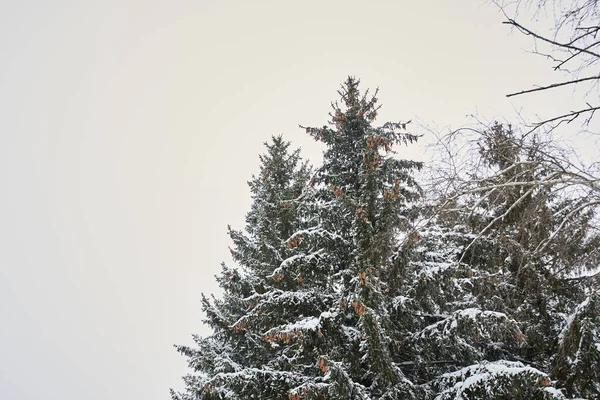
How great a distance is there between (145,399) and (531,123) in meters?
211

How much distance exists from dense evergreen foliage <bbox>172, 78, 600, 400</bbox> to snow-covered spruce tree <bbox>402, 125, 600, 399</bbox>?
26 millimetres

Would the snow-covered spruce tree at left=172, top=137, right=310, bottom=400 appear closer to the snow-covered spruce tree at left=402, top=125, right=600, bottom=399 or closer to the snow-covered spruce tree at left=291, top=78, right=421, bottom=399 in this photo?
the snow-covered spruce tree at left=291, top=78, right=421, bottom=399

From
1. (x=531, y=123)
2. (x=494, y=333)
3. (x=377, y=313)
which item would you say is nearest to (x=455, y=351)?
(x=494, y=333)

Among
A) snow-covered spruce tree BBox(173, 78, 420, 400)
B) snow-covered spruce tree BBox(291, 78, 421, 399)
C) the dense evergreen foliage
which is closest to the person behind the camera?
the dense evergreen foliage

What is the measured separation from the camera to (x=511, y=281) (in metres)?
7.04

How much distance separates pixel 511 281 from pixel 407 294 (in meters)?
1.84

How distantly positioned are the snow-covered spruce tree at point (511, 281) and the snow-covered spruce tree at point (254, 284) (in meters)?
3.23

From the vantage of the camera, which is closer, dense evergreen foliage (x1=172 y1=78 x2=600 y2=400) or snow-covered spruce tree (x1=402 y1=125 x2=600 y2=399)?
snow-covered spruce tree (x1=402 y1=125 x2=600 y2=399)

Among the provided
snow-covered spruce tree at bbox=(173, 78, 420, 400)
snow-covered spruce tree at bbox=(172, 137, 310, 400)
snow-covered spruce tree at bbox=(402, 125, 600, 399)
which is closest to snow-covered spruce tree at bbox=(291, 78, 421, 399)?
snow-covered spruce tree at bbox=(173, 78, 420, 400)

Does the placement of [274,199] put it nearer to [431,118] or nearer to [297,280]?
[297,280]

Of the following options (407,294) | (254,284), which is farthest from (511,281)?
(254,284)

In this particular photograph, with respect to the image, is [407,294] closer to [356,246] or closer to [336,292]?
[356,246]

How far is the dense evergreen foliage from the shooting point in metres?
4.24

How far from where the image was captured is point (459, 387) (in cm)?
572
